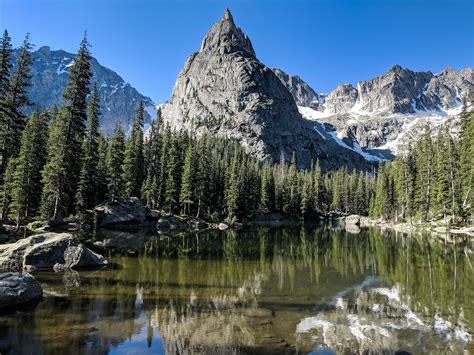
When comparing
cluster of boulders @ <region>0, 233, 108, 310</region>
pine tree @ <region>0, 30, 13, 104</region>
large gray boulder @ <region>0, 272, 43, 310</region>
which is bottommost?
large gray boulder @ <region>0, 272, 43, 310</region>

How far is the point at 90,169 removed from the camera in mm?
51562

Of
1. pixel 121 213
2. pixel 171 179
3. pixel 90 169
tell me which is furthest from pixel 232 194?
pixel 90 169

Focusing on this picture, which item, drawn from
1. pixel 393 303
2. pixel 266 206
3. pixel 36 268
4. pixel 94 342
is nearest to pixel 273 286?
pixel 393 303

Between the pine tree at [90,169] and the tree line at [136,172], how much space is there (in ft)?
0.51

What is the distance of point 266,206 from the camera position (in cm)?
10275

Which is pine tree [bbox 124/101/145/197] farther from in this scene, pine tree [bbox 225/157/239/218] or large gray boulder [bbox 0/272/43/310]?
large gray boulder [bbox 0/272/43/310]

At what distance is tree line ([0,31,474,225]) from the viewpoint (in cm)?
3719

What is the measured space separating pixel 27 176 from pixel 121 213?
719 inches

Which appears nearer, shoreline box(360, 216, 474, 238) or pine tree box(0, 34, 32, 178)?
pine tree box(0, 34, 32, 178)

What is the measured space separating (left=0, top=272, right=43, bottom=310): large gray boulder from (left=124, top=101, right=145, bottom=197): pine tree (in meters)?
50.8

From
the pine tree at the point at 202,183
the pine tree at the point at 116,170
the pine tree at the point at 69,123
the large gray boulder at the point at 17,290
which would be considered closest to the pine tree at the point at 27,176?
the pine tree at the point at 69,123

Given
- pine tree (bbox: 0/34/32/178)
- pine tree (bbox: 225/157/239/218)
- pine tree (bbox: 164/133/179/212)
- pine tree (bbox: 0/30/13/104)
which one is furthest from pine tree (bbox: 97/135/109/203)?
pine tree (bbox: 225/157/239/218)

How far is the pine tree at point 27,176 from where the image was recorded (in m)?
35.8

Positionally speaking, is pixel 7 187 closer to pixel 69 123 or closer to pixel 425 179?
pixel 69 123
